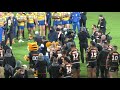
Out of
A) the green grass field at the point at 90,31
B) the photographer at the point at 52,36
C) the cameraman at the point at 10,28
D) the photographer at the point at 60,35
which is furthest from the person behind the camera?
the cameraman at the point at 10,28

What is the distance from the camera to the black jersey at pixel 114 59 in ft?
45.8

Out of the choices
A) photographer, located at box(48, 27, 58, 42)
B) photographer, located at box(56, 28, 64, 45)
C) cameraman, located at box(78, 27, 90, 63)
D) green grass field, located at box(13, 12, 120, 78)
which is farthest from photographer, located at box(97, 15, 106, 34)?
photographer, located at box(48, 27, 58, 42)

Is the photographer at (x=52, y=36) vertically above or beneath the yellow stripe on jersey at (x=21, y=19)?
beneath

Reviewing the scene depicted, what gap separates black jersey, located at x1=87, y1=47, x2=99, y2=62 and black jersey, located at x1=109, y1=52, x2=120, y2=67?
0.49 metres

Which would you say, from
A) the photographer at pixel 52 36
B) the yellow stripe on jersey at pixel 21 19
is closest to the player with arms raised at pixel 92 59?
the photographer at pixel 52 36

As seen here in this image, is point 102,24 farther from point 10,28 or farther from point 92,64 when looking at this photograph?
point 10,28

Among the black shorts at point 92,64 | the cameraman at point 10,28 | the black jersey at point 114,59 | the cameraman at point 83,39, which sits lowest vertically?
the black shorts at point 92,64

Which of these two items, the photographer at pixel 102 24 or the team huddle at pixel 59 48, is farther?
the photographer at pixel 102 24

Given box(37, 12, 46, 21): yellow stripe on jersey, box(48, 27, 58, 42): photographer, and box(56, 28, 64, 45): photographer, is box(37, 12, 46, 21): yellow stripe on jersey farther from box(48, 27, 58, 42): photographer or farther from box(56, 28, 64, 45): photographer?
box(48, 27, 58, 42): photographer

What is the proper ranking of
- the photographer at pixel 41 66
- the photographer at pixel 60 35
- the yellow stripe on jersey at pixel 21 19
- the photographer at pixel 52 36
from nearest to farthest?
1. the photographer at pixel 41 66
2. the photographer at pixel 60 35
3. the photographer at pixel 52 36
4. the yellow stripe on jersey at pixel 21 19

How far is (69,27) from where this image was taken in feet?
53.7

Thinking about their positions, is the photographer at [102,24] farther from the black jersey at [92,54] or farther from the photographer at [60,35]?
the black jersey at [92,54]
